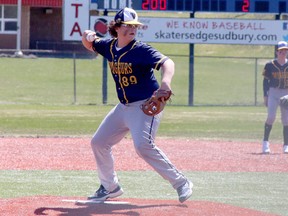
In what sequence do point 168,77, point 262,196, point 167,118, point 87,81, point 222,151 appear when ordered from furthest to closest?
1. point 87,81
2. point 167,118
3. point 222,151
4. point 262,196
5. point 168,77

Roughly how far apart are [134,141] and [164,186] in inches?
96.6

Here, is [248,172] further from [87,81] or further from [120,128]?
[87,81]

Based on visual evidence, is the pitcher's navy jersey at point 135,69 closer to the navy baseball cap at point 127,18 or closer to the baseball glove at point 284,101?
the navy baseball cap at point 127,18

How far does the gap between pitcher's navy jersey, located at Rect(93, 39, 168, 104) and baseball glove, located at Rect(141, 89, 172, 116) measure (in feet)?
0.83

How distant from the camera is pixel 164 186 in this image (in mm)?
10727

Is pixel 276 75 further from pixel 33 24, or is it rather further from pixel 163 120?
pixel 33 24

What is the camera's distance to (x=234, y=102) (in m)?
33.2

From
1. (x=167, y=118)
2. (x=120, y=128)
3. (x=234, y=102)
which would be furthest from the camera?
(x=234, y=102)

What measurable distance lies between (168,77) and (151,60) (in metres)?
0.32

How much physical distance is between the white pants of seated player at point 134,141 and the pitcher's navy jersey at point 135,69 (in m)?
0.13

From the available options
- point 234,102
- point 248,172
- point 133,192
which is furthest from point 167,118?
point 133,192

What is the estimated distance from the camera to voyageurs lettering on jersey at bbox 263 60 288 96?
15.2 meters

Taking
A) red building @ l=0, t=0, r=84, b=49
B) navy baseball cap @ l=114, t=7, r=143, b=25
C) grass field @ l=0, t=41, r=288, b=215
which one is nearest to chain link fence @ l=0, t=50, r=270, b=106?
grass field @ l=0, t=41, r=288, b=215

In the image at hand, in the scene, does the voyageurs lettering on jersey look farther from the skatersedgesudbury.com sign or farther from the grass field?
the skatersedgesudbury.com sign
